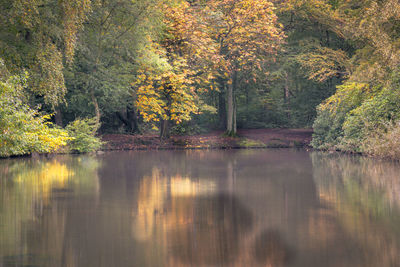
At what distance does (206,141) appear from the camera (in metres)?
32.2

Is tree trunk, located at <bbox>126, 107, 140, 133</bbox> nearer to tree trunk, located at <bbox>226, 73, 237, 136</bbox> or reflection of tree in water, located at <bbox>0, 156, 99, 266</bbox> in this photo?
tree trunk, located at <bbox>226, 73, 237, 136</bbox>

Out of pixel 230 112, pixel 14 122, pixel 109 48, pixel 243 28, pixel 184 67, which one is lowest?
pixel 14 122

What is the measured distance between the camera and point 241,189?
10.8 meters

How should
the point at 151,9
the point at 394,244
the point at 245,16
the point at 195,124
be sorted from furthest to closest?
the point at 195,124, the point at 245,16, the point at 151,9, the point at 394,244

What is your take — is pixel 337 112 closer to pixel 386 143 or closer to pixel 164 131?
pixel 386 143

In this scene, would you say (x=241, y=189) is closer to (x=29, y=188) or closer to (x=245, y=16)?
(x=29, y=188)

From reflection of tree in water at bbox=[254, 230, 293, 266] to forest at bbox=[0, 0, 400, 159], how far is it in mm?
11960

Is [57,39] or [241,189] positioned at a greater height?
[57,39]

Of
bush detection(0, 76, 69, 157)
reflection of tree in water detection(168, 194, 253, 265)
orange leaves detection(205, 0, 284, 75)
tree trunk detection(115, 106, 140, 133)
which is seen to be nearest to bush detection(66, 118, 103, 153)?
bush detection(0, 76, 69, 157)

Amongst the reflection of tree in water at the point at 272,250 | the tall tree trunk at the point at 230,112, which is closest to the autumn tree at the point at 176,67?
the tall tree trunk at the point at 230,112

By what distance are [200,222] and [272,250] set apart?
174cm

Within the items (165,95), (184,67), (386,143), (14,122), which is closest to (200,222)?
(14,122)

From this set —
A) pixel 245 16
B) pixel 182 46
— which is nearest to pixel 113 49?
pixel 182 46

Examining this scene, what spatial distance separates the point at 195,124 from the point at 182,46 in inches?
278
